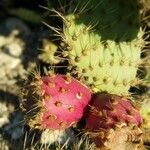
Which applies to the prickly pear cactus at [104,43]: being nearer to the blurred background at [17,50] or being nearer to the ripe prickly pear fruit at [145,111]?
the ripe prickly pear fruit at [145,111]

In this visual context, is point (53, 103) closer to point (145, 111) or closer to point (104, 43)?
point (104, 43)

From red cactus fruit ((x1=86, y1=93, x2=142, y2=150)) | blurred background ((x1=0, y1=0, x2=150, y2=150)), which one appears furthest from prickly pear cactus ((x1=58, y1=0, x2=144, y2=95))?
blurred background ((x1=0, y1=0, x2=150, y2=150))

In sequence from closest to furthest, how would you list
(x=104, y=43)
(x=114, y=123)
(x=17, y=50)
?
1. (x=114, y=123)
2. (x=104, y=43)
3. (x=17, y=50)

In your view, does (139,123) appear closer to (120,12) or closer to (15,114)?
(120,12)

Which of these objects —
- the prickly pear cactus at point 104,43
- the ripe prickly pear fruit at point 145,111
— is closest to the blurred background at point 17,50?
the ripe prickly pear fruit at point 145,111

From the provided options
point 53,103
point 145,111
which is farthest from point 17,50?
point 53,103

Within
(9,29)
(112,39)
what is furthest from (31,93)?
(9,29)
